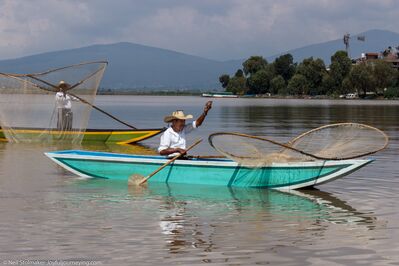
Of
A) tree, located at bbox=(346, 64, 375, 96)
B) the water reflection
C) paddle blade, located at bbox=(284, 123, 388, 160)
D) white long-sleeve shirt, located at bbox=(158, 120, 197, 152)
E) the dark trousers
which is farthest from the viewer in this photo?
tree, located at bbox=(346, 64, 375, 96)

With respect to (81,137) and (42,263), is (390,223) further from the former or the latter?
(81,137)

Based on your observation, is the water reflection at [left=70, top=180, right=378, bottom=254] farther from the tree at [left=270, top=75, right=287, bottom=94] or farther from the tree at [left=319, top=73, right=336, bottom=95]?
the tree at [left=270, top=75, right=287, bottom=94]

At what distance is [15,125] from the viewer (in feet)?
79.6

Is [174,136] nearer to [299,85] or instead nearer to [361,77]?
[361,77]

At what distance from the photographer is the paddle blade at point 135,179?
14.4m

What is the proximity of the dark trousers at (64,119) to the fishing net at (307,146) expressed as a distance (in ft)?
34.4

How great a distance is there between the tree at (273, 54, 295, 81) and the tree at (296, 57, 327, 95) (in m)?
15.5

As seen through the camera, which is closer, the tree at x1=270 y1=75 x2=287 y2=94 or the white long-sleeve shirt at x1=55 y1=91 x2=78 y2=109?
the white long-sleeve shirt at x1=55 y1=91 x2=78 y2=109

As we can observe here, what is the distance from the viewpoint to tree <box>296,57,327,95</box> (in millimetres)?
142125

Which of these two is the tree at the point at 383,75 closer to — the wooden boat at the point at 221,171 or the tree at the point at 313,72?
the tree at the point at 313,72

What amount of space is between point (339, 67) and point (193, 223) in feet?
428

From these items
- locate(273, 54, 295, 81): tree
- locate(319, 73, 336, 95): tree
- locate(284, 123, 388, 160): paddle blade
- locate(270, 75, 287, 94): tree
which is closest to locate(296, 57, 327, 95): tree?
locate(319, 73, 336, 95): tree

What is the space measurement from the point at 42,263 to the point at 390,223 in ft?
17.8

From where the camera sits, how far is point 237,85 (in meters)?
177
